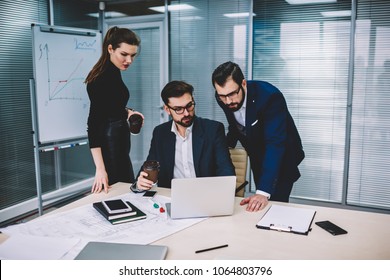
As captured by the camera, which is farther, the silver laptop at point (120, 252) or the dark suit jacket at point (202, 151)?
the dark suit jacket at point (202, 151)

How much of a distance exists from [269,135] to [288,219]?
1.91 feet

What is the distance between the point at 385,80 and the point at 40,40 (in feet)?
10.6

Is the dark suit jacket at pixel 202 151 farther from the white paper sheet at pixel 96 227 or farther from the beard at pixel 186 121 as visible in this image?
the white paper sheet at pixel 96 227

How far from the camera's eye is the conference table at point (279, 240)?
1.30 meters

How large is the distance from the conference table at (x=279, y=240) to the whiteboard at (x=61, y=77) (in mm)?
2386

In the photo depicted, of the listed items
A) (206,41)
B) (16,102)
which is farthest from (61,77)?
(206,41)

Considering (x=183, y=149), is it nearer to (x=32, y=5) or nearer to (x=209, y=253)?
(x=209, y=253)

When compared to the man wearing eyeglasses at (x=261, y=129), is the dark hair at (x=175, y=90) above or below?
above

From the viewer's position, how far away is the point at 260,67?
398 centimetres

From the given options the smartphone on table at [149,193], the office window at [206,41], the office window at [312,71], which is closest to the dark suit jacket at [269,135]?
the smartphone on table at [149,193]

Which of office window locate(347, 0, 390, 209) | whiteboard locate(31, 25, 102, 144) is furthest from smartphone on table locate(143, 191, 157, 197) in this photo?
office window locate(347, 0, 390, 209)

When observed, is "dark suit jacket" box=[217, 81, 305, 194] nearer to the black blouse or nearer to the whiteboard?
the black blouse

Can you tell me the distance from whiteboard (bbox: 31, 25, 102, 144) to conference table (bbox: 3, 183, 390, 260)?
239 centimetres
